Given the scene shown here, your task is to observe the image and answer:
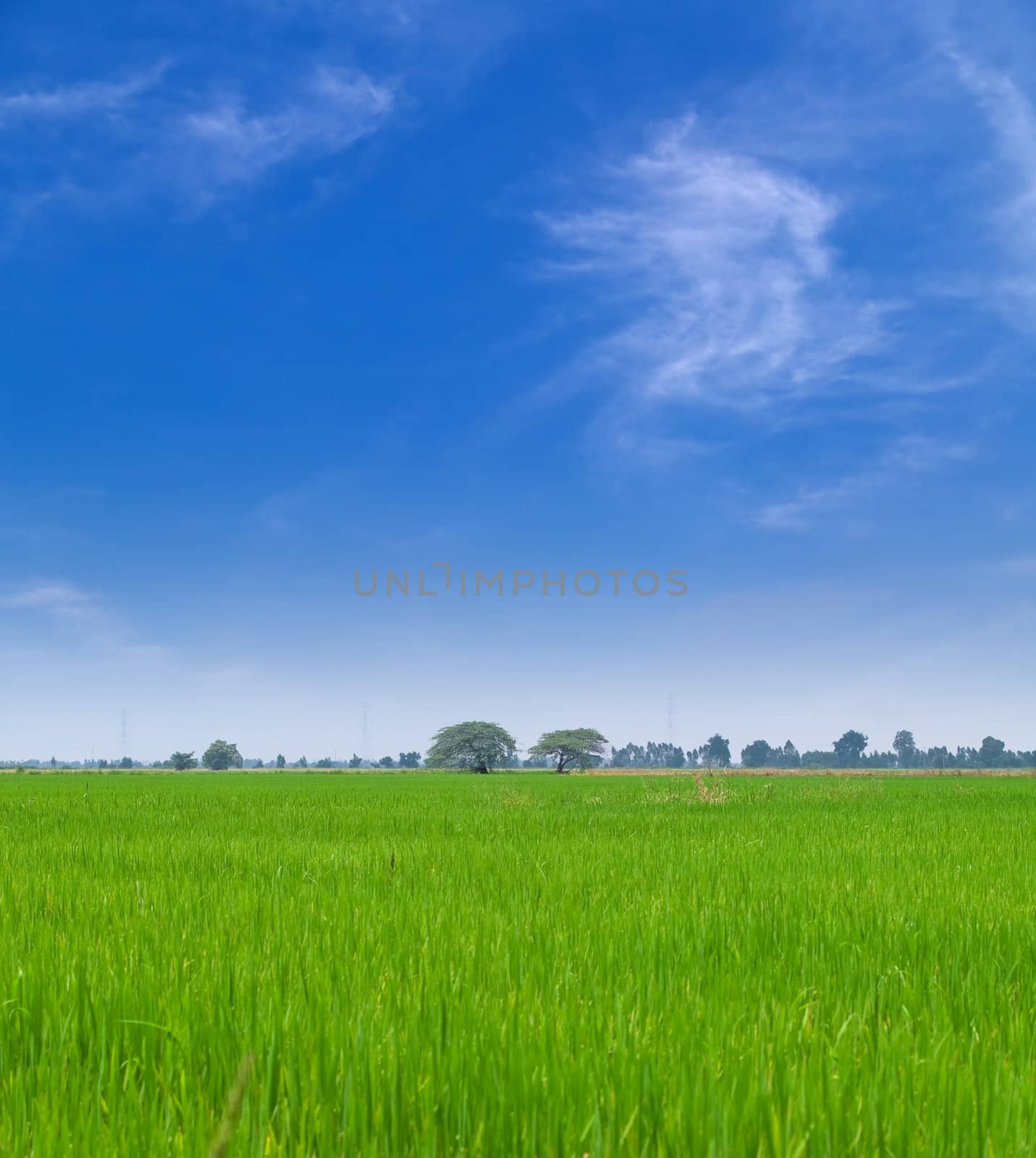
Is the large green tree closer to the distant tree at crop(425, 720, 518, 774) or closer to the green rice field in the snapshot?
the distant tree at crop(425, 720, 518, 774)

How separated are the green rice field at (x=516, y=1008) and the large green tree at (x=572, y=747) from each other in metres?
129

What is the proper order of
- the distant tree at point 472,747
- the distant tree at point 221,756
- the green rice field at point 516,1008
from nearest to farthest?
the green rice field at point 516,1008 → the distant tree at point 472,747 → the distant tree at point 221,756

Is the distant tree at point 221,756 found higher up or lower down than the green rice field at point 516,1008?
lower down

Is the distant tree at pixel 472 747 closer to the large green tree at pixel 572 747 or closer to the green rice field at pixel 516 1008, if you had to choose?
the large green tree at pixel 572 747

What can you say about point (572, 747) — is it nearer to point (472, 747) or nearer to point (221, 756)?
point (472, 747)

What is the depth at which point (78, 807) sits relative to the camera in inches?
534

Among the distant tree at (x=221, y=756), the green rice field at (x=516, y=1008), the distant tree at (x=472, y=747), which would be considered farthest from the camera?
the distant tree at (x=221, y=756)

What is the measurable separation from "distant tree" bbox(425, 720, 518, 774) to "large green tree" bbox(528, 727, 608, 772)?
31.4 ft

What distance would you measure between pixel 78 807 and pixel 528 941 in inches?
510

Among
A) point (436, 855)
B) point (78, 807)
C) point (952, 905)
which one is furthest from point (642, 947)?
point (78, 807)

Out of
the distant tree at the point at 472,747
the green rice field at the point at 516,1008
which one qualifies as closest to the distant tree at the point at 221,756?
the distant tree at the point at 472,747

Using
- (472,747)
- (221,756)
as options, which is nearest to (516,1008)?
(472,747)

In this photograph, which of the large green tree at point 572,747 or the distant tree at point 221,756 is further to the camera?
the distant tree at point 221,756

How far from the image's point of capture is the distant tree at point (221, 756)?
594 ft
